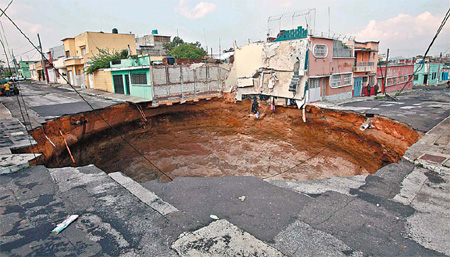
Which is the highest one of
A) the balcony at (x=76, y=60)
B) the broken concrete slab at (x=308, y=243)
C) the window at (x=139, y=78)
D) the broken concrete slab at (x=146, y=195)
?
the balcony at (x=76, y=60)

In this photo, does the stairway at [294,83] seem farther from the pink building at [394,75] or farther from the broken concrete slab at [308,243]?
the pink building at [394,75]

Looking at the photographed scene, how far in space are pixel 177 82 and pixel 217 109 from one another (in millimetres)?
4790

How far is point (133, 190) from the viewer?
5.23m

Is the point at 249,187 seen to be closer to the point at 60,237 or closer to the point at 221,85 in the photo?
the point at 60,237

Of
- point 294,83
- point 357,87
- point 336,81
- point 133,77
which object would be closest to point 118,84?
point 133,77

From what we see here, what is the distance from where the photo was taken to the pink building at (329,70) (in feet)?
58.5

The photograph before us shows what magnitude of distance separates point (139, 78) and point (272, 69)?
1046 cm

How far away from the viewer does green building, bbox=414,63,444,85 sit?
4027cm

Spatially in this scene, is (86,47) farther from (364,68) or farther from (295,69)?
(364,68)

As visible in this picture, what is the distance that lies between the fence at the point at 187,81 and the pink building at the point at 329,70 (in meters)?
8.08

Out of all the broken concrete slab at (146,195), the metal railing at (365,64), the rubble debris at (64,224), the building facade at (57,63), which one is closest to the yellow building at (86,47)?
the building facade at (57,63)

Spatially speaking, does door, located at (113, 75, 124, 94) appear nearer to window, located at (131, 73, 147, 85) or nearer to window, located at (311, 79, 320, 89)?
window, located at (131, 73, 147, 85)

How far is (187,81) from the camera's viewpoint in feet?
63.4

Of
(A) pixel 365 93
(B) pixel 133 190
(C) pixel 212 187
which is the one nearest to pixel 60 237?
(B) pixel 133 190
